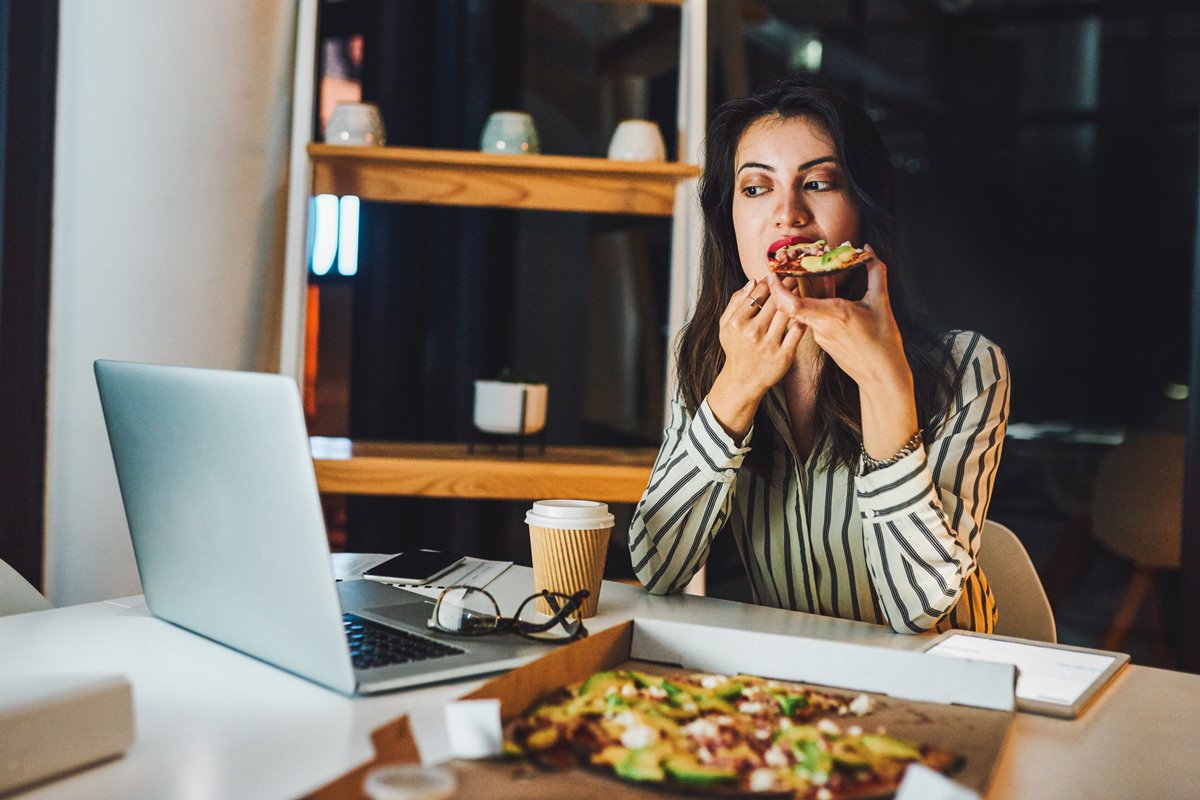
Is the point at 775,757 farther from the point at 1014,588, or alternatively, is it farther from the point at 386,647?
the point at 1014,588

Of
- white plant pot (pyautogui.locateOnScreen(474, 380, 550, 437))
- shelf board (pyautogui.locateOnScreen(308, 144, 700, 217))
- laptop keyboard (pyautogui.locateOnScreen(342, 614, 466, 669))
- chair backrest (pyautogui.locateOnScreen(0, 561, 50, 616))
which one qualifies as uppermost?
shelf board (pyautogui.locateOnScreen(308, 144, 700, 217))

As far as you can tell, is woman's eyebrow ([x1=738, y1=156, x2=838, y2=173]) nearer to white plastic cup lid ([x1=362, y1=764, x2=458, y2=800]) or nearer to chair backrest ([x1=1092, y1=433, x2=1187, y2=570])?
white plastic cup lid ([x1=362, y1=764, x2=458, y2=800])

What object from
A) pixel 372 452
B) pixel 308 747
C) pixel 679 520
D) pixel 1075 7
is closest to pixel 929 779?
pixel 308 747

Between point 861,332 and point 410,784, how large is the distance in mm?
914

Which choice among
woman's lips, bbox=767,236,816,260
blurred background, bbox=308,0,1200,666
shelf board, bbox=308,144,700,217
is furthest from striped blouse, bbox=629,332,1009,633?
blurred background, bbox=308,0,1200,666

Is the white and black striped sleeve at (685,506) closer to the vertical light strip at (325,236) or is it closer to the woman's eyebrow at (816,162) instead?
the woman's eyebrow at (816,162)

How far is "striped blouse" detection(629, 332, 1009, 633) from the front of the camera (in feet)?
4.17

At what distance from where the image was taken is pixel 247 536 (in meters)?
0.91

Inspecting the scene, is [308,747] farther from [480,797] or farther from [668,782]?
[668,782]

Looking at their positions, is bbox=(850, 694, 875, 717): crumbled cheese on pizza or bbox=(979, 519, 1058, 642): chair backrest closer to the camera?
bbox=(850, 694, 875, 717): crumbled cheese on pizza

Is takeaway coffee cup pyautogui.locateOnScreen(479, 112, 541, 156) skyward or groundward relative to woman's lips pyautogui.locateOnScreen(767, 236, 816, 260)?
skyward

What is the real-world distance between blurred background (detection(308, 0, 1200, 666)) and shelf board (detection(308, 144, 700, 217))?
379 millimetres

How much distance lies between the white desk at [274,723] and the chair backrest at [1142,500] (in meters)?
1.81

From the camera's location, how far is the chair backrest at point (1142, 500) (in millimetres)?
2699
